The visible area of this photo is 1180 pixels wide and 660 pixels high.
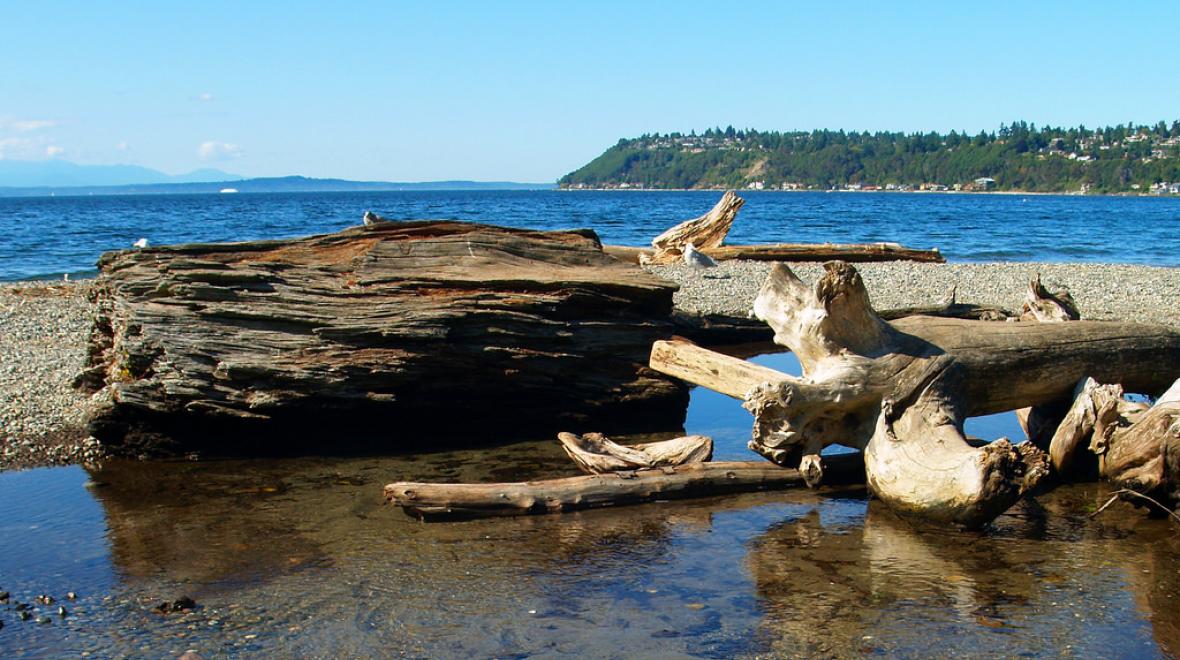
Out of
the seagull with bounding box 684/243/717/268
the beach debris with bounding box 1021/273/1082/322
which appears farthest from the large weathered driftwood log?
the seagull with bounding box 684/243/717/268

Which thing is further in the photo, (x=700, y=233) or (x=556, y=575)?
(x=700, y=233)

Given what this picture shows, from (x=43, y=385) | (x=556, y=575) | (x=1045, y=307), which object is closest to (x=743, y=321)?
(x=1045, y=307)

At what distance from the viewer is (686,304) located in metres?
16.8

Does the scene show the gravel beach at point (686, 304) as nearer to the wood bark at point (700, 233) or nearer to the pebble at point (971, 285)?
the pebble at point (971, 285)

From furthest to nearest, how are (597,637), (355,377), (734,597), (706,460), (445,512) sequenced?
(355,377), (706,460), (445,512), (734,597), (597,637)

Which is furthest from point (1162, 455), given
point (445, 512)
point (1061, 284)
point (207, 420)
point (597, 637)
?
point (1061, 284)

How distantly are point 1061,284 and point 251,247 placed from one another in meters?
16.2

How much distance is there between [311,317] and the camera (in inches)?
Answer: 332

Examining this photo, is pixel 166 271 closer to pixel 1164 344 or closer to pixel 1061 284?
pixel 1164 344

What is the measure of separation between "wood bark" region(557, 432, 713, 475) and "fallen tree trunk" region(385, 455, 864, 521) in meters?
0.17

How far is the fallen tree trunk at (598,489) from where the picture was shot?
6836 millimetres

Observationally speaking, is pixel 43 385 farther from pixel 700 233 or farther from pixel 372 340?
pixel 700 233

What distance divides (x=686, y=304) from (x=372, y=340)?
357 inches

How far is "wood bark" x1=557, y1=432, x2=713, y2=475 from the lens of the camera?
7.59m
